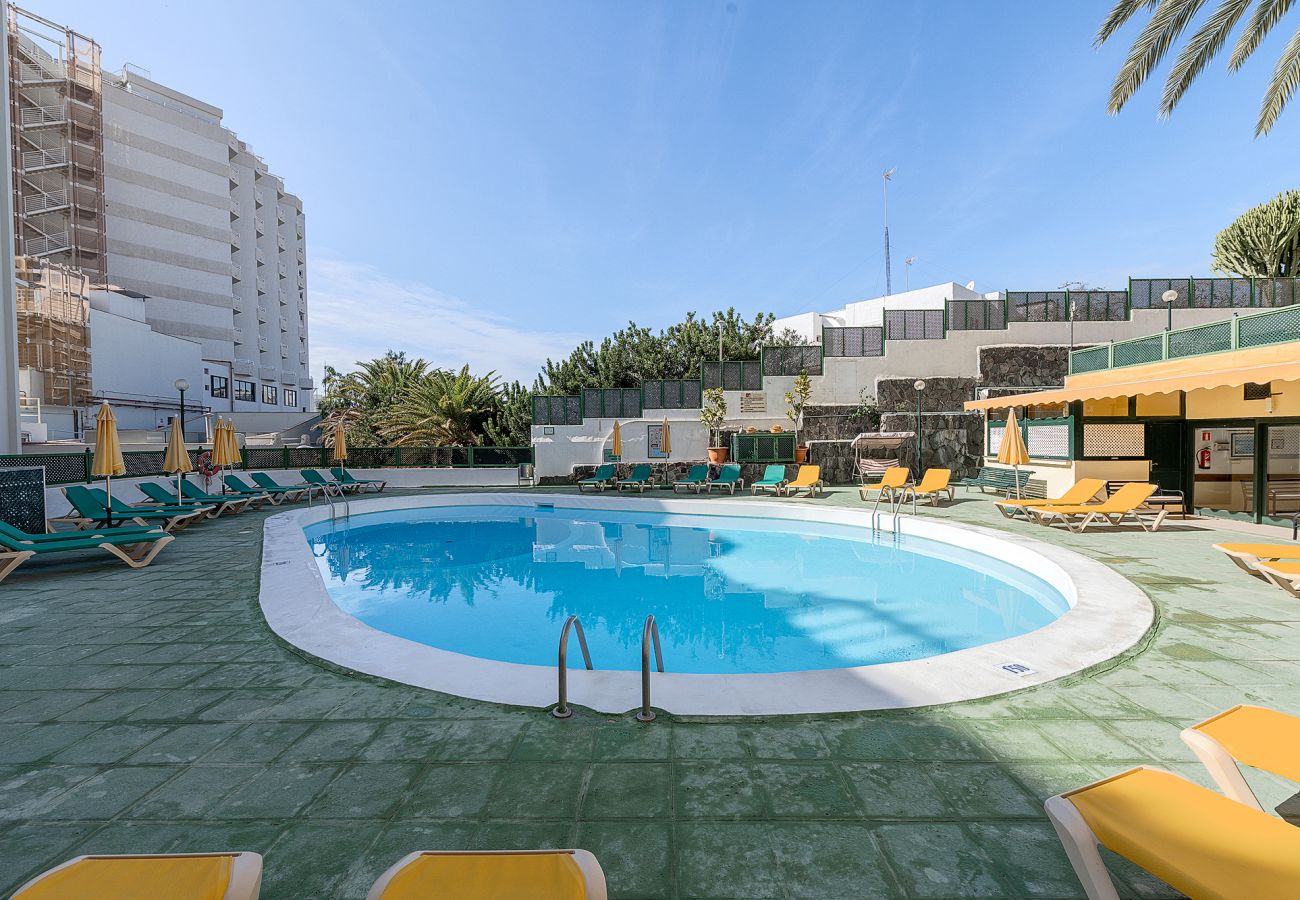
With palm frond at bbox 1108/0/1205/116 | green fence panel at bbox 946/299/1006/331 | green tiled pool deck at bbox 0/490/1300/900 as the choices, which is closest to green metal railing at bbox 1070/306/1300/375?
palm frond at bbox 1108/0/1205/116

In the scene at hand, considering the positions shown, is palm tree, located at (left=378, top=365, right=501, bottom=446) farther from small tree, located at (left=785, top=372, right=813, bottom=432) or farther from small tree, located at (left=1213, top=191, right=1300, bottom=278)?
small tree, located at (left=1213, top=191, right=1300, bottom=278)

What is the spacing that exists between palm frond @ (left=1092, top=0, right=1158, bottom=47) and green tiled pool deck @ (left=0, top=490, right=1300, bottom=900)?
36.3 ft

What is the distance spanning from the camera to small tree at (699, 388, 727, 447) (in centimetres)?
2103

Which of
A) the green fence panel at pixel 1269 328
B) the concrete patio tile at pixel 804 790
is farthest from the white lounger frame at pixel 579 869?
the green fence panel at pixel 1269 328

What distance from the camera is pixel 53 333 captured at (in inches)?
1040

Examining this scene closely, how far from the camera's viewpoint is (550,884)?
4.95 feet

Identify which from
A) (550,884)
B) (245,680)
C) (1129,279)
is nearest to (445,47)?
(245,680)

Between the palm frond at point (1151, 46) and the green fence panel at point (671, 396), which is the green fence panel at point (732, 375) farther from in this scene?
the palm frond at point (1151, 46)

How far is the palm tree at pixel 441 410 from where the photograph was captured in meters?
25.0

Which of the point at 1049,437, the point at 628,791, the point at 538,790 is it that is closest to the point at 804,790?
the point at 628,791

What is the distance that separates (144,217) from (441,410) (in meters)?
33.2

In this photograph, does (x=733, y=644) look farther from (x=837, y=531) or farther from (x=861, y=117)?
(x=861, y=117)

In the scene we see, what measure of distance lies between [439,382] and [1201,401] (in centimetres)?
2565

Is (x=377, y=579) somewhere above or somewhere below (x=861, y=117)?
below
